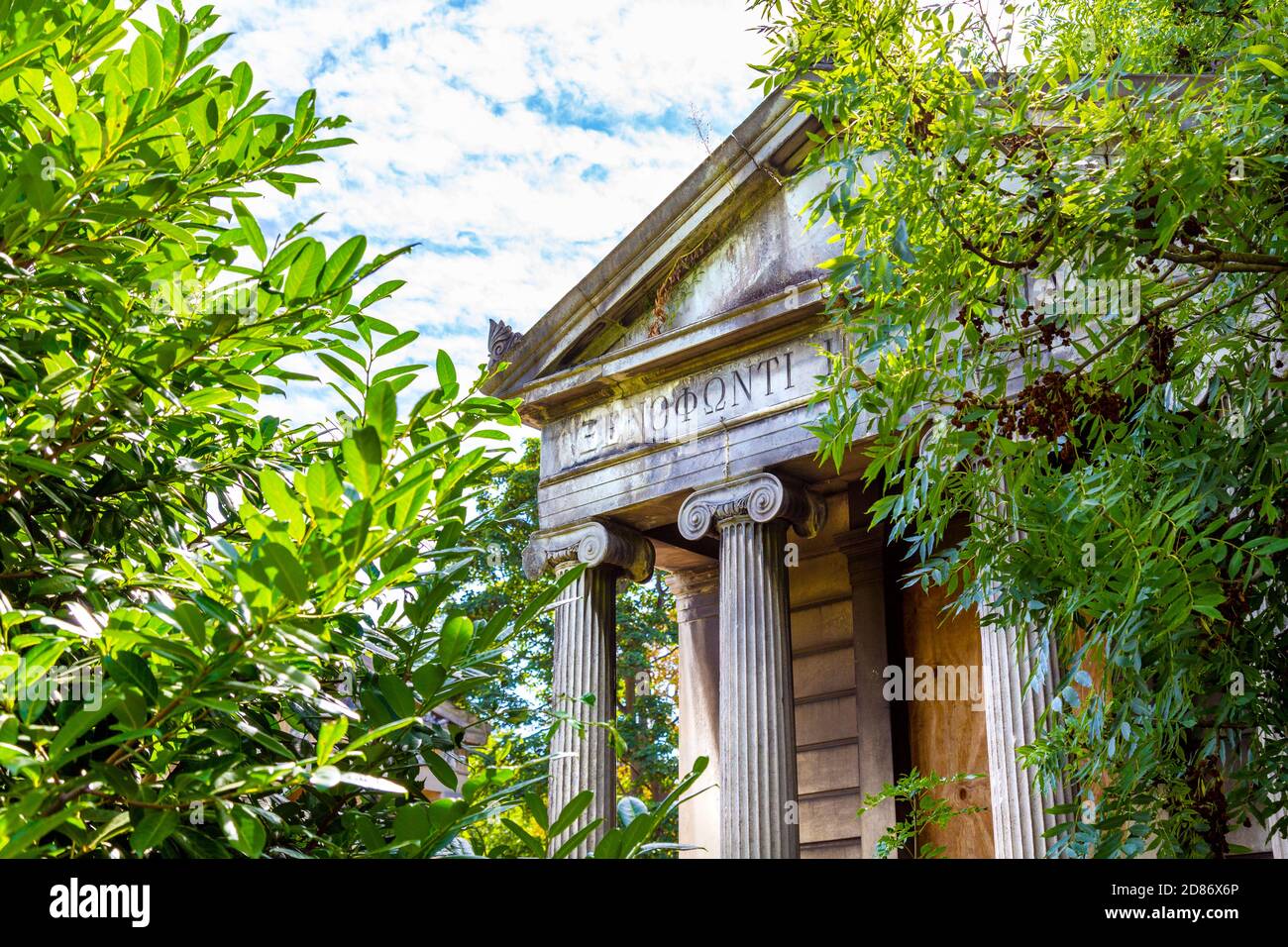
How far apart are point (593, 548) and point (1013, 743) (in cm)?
529

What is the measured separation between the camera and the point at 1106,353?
5691mm

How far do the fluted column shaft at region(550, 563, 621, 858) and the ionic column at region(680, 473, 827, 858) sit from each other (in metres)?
1.26

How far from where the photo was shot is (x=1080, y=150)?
5504 millimetres

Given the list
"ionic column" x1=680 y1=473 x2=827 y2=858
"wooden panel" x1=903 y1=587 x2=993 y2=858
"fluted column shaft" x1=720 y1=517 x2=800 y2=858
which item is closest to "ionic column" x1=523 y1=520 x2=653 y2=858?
"ionic column" x1=680 y1=473 x2=827 y2=858

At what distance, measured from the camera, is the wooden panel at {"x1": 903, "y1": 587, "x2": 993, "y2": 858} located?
45.3 feet

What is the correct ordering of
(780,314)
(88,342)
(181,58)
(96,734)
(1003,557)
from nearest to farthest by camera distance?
(96,734) < (181,58) < (88,342) < (1003,557) < (780,314)

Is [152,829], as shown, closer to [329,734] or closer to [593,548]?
[329,734]

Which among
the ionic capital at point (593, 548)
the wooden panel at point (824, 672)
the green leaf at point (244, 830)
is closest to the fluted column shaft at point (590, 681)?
the ionic capital at point (593, 548)

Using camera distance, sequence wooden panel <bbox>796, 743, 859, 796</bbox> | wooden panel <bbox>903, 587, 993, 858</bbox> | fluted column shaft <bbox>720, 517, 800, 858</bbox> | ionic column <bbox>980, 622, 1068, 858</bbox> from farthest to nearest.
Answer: wooden panel <bbox>796, 743, 859, 796</bbox> → wooden panel <bbox>903, 587, 993, 858</bbox> → fluted column shaft <bbox>720, 517, 800, 858</bbox> → ionic column <bbox>980, 622, 1068, 858</bbox>

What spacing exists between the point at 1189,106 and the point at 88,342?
187 inches

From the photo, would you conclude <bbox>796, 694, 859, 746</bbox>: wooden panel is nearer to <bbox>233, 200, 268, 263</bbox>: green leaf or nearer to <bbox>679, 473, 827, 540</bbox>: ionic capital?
<bbox>679, 473, 827, 540</bbox>: ionic capital

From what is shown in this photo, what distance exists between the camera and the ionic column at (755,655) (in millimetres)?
11656

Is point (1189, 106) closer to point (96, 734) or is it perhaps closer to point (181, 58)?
point (181, 58)
